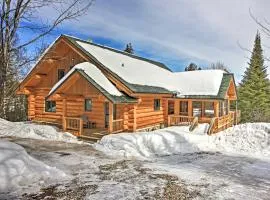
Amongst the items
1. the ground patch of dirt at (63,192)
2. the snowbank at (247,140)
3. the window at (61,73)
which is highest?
the window at (61,73)

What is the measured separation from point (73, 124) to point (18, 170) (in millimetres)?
10881

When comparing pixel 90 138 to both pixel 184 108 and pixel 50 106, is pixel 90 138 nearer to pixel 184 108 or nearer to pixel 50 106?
pixel 50 106

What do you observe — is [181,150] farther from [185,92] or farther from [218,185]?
[185,92]

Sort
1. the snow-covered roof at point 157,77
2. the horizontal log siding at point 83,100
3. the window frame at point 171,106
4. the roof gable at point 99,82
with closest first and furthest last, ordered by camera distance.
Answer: the roof gable at point 99,82
the horizontal log siding at point 83,100
the snow-covered roof at point 157,77
the window frame at point 171,106

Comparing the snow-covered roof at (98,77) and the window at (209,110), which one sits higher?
the snow-covered roof at (98,77)

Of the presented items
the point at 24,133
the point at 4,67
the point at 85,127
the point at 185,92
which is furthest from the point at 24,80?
the point at 4,67

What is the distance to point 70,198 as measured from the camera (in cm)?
731

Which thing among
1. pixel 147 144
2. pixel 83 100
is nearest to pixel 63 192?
pixel 147 144

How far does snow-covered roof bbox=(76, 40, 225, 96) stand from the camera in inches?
732

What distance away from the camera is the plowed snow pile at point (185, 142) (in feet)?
45.4

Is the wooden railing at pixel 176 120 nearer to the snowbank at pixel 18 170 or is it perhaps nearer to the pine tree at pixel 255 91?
the snowbank at pixel 18 170

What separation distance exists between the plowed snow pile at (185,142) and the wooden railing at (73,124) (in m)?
2.65

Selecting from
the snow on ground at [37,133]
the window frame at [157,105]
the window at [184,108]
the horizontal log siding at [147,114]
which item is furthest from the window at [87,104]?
the window at [184,108]

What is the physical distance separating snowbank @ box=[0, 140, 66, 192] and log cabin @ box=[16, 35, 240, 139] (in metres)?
6.49
